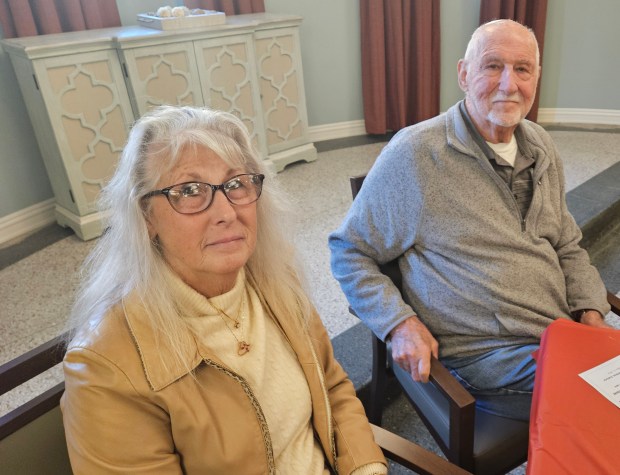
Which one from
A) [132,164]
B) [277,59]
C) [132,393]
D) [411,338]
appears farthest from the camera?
[277,59]

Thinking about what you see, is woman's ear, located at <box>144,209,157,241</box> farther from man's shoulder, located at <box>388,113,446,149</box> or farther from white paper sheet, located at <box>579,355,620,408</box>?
Answer: white paper sheet, located at <box>579,355,620,408</box>

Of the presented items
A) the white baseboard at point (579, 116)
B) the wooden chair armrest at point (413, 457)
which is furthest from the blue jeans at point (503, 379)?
the white baseboard at point (579, 116)

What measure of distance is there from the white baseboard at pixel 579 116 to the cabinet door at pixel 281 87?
215 cm

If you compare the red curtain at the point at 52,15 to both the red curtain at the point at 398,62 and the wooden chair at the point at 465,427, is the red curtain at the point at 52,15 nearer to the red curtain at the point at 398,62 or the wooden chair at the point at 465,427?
the red curtain at the point at 398,62

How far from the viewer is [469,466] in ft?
3.68

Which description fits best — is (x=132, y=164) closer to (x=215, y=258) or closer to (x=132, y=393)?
(x=215, y=258)

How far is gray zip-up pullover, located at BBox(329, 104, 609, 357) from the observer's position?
1301 millimetres

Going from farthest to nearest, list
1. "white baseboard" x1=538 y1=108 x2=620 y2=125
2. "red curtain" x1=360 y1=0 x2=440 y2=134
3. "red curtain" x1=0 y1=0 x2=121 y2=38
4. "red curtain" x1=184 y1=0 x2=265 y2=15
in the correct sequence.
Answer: "white baseboard" x1=538 y1=108 x2=620 y2=125 < "red curtain" x1=360 y1=0 x2=440 y2=134 < "red curtain" x1=184 y1=0 x2=265 y2=15 < "red curtain" x1=0 y1=0 x2=121 y2=38

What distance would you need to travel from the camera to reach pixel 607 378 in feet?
2.93

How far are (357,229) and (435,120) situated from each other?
0.37 metres

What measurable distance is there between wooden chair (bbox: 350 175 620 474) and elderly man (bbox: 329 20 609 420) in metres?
0.06

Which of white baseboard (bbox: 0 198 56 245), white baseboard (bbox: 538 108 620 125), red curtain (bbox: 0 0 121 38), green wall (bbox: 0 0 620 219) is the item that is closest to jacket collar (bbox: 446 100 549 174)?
red curtain (bbox: 0 0 121 38)

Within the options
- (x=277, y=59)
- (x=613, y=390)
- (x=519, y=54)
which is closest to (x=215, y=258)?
(x=613, y=390)

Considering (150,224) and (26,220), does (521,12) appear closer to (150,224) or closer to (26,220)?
(26,220)
